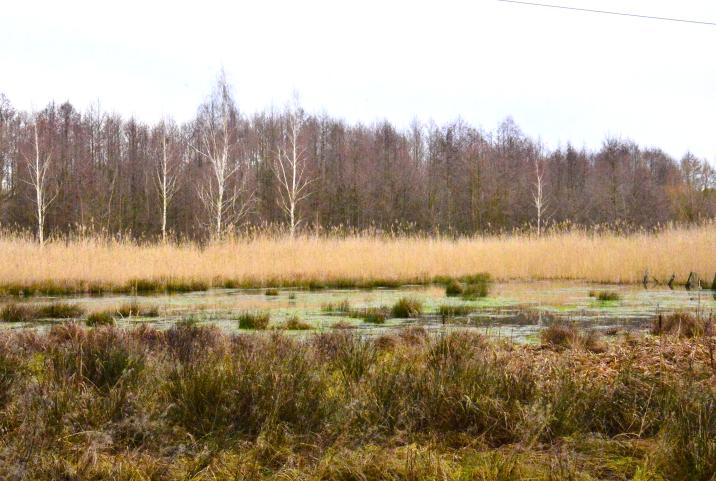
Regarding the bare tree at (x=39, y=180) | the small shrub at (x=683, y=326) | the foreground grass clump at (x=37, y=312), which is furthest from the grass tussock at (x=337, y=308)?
the bare tree at (x=39, y=180)

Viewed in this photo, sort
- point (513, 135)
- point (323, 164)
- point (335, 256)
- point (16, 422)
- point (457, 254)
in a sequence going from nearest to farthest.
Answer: point (16, 422)
point (335, 256)
point (457, 254)
point (323, 164)
point (513, 135)

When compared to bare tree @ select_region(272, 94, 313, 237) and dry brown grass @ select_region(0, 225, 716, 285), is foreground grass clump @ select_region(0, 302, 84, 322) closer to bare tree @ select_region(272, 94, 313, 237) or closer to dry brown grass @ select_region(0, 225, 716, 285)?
dry brown grass @ select_region(0, 225, 716, 285)

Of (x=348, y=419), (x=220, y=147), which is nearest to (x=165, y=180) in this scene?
(x=220, y=147)

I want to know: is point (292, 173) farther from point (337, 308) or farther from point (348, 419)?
point (348, 419)

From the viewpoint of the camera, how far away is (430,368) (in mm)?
4254

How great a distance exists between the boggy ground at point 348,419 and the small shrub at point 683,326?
1.95 meters

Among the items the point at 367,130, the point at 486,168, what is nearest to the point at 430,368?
the point at 486,168

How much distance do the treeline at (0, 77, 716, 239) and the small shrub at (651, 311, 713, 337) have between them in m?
29.4

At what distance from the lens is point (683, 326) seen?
6809 mm

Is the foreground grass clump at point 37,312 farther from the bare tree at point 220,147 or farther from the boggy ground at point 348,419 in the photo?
the bare tree at point 220,147

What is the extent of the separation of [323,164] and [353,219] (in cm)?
459

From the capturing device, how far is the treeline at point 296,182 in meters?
37.5

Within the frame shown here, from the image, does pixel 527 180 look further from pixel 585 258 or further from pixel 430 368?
pixel 430 368

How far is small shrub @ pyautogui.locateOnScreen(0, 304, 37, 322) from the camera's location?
8.88 metres
